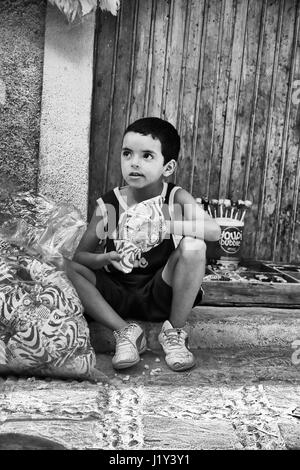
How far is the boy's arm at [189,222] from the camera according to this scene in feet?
9.36

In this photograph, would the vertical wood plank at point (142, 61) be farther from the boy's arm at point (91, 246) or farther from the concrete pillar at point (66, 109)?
the boy's arm at point (91, 246)

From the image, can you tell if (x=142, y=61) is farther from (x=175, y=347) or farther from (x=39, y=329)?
(x=39, y=329)

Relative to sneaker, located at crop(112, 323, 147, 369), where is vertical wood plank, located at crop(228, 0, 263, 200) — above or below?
above

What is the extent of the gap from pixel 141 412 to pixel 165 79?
8.02ft

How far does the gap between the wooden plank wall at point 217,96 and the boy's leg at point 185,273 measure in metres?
1.30

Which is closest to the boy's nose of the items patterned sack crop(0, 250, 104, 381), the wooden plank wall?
patterned sack crop(0, 250, 104, 381)

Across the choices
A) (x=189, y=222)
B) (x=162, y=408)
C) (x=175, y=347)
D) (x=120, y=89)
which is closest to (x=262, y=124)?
(x=120, y=89)

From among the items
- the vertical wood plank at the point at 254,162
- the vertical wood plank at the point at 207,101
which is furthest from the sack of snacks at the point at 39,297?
the vertical wood plank at the point at 254,162

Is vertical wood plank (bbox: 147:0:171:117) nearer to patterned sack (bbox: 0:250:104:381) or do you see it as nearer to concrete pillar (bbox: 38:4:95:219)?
concrete pillar (bbox: 38:4:95:219)

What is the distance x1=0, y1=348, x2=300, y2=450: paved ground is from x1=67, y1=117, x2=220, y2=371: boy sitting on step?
156 mm

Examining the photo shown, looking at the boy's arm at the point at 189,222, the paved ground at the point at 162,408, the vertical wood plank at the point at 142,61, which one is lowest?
the paved ground at the point at 162,408

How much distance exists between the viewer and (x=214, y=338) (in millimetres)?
3225

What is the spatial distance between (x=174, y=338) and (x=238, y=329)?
48 centimetres

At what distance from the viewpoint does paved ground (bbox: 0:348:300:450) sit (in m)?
2.00
